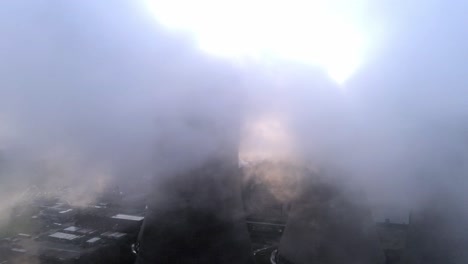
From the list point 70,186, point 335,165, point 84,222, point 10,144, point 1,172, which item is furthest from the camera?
point 84,222

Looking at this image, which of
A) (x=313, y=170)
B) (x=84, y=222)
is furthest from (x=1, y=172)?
(x=313, y=170)

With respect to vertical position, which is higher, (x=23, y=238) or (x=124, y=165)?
(x=124, y=165)

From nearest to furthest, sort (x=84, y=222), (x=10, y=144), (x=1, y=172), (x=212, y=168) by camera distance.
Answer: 1. (x=10, y=144)
2. (x=1, y=172)
3. (x=212, y=168)
4. (x=84, y=222)

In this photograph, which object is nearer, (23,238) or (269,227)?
(23,238)

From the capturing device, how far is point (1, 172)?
14.1 ft

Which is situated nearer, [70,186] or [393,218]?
[70,186]

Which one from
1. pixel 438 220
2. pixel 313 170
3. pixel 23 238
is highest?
pixel 313 170

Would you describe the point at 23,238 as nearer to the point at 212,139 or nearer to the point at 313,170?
the point at 212,139

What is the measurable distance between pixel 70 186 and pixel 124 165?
2.75 feet

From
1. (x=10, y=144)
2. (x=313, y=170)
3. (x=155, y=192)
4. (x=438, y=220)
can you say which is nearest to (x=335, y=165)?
(x=313, y=170)

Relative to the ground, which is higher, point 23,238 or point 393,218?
point 393,218

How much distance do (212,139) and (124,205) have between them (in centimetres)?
316

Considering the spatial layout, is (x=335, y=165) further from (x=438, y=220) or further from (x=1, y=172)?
(x=1, y=172)

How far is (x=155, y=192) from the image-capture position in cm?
497
